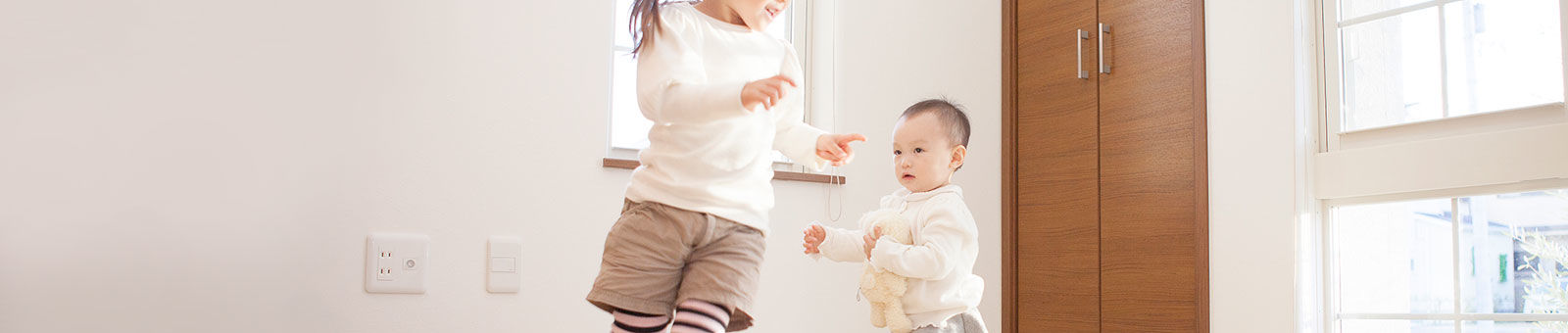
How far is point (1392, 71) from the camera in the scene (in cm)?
216

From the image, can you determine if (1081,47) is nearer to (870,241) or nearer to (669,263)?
(870,241)

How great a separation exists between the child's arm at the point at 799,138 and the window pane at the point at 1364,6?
1.19 metres

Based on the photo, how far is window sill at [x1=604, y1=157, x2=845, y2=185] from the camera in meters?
2.19

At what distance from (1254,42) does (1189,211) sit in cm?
35

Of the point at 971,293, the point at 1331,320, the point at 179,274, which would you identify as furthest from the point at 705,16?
the point at 1331,320

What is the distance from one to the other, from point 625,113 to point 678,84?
1025 mm

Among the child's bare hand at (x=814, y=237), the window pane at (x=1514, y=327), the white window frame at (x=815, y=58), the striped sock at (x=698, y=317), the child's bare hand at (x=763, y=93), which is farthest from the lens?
the white window frame at (x=815, y=58)

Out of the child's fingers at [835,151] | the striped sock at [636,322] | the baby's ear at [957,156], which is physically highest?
the baby's ear at [957,156]

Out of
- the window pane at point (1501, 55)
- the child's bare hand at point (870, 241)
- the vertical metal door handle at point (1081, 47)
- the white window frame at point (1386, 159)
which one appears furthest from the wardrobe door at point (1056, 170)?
the child's bare hand at point (870, 241)

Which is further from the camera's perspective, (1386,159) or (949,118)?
(1386,159)

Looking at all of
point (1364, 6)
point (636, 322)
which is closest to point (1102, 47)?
point (1364, 6)

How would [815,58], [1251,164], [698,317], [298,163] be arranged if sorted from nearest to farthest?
[698,317]
[298,163]
[1251,164]
[815,58]

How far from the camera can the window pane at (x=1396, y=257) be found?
2062 millimetres

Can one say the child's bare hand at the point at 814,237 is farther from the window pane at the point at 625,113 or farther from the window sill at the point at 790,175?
the window pane at the point at 625,113
